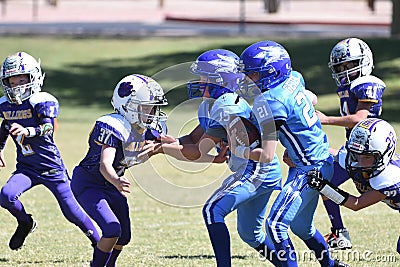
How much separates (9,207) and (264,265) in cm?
220

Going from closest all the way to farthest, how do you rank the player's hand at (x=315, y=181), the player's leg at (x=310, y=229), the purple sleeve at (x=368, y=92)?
the player's hand at (x=315, y=181)
the player's leg at (x=310, y=229)
the purple sleeve at (x=368, y=92)

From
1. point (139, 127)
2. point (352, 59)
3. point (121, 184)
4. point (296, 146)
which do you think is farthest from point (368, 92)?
point (121, 184)

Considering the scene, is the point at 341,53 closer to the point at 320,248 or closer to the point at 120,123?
the point at 320,248

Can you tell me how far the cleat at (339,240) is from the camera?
7633 mm

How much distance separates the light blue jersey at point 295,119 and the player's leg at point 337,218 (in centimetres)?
126

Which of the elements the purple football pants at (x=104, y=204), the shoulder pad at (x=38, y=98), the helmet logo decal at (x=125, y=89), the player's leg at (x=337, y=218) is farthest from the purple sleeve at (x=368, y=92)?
the shoulder pad at (x=38, y=98)

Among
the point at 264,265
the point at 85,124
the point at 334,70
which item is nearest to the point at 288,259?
the point at 264,265

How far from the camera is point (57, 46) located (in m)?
27.7

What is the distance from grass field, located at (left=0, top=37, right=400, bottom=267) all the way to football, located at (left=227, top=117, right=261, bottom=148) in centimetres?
145

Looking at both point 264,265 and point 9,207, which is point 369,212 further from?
point 9,207

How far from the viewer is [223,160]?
20.7 ft

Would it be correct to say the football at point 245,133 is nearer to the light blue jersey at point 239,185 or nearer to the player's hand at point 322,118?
the light blue jersey at point 239,185

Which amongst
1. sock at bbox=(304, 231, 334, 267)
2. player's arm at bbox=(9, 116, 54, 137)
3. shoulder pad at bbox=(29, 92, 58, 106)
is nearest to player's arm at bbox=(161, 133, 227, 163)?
sock at bbox=(304, 231, 334, 267)

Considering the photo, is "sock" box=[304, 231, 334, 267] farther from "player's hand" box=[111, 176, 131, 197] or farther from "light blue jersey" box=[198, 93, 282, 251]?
"player's hand" box=[111, 176, 131, 197]
